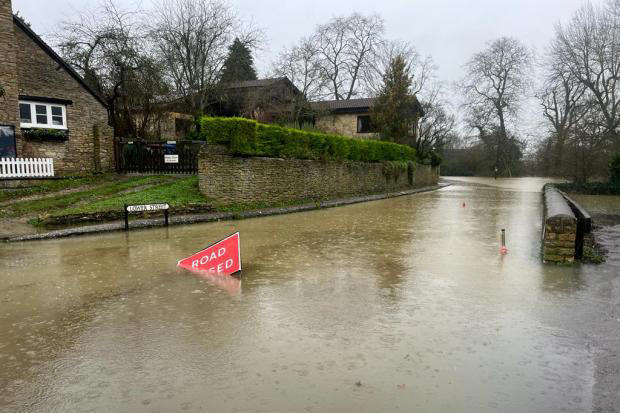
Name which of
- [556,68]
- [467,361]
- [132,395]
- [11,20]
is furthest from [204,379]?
[556,68]

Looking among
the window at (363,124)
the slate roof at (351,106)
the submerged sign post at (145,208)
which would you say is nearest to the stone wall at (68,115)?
the submerged sign post at (145,208)

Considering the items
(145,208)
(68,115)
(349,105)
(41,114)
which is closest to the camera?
(145,208)

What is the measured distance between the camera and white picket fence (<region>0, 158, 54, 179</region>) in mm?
15922

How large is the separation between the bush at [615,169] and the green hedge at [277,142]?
1572cm

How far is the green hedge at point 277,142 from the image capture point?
15.2 meters

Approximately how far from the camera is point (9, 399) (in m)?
3.16

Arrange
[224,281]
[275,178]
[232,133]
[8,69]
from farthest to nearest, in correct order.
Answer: [275,178], [8,69], [232,133], [224,281]

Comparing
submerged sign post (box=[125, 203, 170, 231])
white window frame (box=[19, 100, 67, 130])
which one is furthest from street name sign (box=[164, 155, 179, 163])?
submerged sign post (box=[125, 203, 170, 231])

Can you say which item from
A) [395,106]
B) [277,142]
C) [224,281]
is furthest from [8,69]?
[395,106]

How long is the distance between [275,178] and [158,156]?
20.4 ft

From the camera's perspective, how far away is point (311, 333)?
4379 mm

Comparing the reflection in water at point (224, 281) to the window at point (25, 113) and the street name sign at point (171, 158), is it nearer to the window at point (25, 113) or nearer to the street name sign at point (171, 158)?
the street name sign at point (171, 158)

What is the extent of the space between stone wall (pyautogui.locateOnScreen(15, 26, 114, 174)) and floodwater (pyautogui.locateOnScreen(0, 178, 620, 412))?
491 inches

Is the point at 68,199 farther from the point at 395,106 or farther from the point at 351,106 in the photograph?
the point at 351,106
